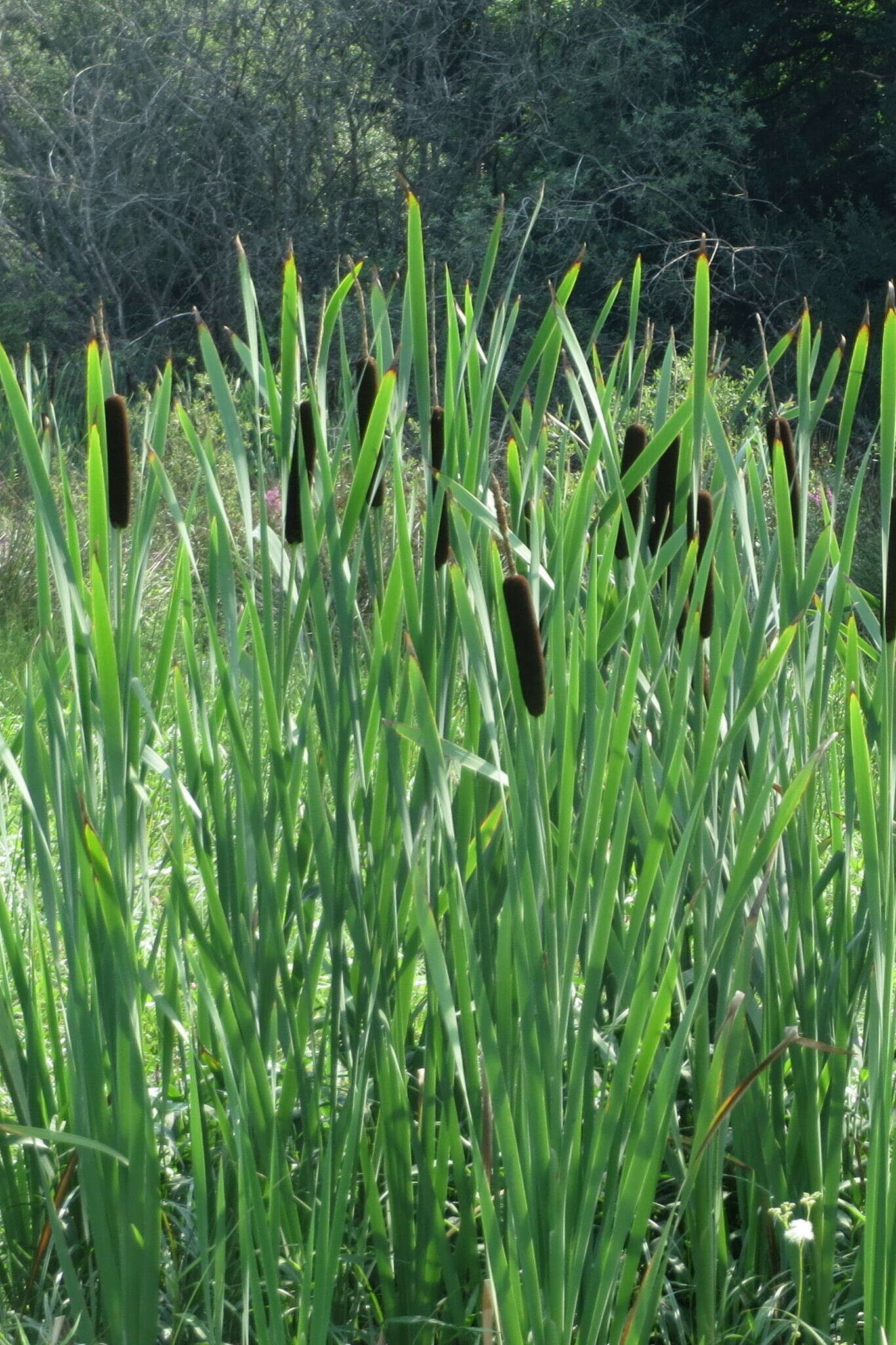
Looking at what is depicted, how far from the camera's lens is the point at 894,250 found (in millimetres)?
10891

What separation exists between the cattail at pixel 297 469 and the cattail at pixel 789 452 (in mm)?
349

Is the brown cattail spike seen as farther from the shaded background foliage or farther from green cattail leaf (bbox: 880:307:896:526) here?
the shaded background foliage

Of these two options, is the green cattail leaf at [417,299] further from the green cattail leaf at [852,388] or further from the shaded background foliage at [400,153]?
the shaded background foliage at [400,153]

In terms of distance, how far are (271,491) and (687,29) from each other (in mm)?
8347

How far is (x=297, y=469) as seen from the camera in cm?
98

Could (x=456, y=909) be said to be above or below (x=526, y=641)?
below

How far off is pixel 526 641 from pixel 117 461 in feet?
1.25

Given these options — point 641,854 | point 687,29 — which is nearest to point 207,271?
point 687,29

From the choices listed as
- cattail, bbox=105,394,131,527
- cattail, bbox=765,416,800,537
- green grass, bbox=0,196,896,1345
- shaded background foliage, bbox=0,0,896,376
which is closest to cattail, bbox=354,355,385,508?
green grass, bbox=0,196,896,1345

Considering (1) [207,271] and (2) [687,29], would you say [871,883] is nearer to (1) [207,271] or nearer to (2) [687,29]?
(1) [207,271]

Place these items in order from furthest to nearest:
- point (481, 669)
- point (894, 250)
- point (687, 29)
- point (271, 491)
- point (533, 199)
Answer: point (687, 29) < point (894, 250) < point (533, 199) < point (271, 491) < point (481, 669)

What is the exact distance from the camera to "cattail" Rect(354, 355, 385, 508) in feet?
3.18

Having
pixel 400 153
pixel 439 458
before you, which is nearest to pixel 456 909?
pixel 439 458

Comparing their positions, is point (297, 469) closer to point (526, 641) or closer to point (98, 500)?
point (98, 500)
